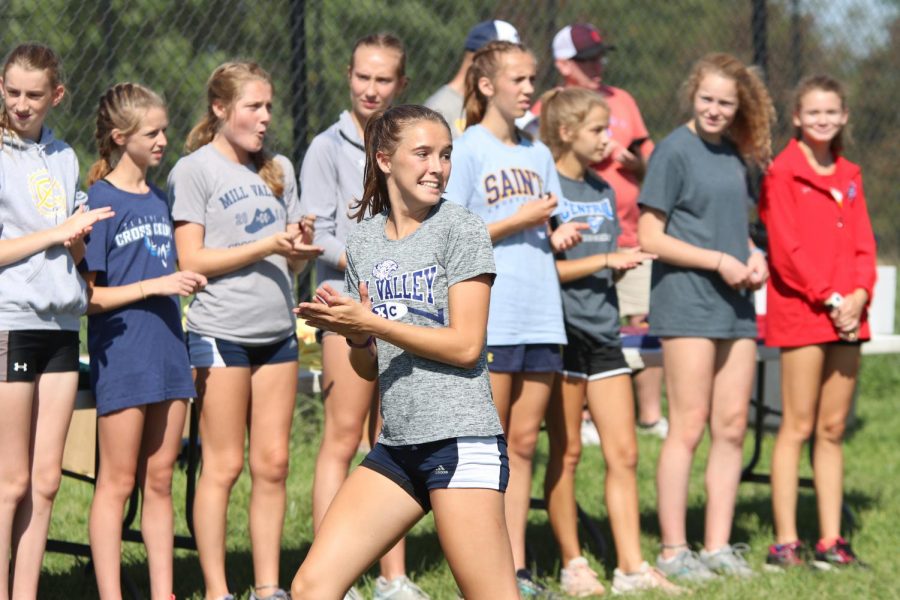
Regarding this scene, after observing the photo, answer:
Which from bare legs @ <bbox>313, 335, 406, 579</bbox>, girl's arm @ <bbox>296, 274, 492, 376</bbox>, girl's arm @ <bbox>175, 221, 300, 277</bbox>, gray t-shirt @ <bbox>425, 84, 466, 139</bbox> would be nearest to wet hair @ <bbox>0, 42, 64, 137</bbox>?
girl's arm @ <bbox>175, 221, 300, 277</bbox>

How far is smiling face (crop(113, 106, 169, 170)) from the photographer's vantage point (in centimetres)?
454

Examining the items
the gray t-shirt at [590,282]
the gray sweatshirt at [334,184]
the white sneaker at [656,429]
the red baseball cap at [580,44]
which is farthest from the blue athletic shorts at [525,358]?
the white sneaker at [656,429]

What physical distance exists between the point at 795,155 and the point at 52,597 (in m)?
3.53

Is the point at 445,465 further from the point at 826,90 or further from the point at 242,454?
the point at 826,90

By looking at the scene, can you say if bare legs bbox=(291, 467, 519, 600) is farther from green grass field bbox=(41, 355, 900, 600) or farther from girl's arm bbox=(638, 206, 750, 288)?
girl's arm bbox=(638, 206, 750, 288)

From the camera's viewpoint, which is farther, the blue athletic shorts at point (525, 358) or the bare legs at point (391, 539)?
the blue athletic shorts at point (525, 358)

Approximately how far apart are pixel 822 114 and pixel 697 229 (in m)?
0.83

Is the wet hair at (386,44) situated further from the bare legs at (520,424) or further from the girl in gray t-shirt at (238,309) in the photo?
the bare legs at (520,424)

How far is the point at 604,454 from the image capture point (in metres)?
5.35

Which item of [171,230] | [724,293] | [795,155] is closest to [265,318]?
[171,230]

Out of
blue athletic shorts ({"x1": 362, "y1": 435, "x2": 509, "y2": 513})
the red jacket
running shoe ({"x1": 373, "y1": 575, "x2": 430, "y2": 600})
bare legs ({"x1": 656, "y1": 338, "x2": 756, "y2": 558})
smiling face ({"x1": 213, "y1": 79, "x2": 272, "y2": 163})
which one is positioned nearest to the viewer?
blue athletic shorts ({"x1": 362, "y1": 435, "x2": 509, "y2": 513})

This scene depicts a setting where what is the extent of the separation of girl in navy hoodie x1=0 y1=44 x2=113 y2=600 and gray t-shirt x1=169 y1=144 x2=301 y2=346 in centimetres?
47

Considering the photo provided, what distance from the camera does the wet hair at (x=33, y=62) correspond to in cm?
421

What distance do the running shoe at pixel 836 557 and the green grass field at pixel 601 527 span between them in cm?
10
